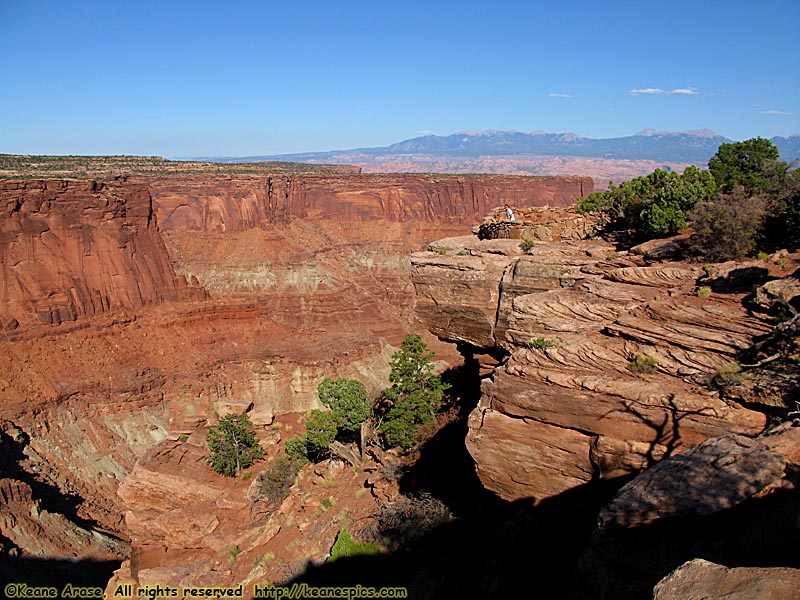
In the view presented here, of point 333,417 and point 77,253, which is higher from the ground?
point 77,253

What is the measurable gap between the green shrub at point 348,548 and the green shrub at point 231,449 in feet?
39.2

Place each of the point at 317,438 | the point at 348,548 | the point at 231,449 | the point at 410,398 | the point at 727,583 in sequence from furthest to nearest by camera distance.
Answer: the point at 231,449
the point at 317,438
the point at 410,398
the point at 348,548
the point at 727,583

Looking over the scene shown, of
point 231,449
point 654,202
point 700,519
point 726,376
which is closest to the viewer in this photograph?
point 700,519

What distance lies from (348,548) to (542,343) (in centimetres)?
743

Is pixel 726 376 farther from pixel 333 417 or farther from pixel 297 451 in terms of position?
pixel 297 451

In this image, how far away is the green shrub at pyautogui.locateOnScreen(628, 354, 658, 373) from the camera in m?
8.61

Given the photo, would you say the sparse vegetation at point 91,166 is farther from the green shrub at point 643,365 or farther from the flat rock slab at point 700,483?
the flat rock slab at point 700,483

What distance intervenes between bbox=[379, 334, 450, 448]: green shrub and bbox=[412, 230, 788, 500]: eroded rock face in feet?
24.3

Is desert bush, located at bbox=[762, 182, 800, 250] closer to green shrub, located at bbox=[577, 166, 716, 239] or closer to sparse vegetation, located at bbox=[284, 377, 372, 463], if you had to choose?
green shrub, located at bbox=[577, 166, 716, 239]

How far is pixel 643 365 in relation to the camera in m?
8.67

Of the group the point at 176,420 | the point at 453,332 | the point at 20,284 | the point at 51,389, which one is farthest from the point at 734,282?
the point at 20,284

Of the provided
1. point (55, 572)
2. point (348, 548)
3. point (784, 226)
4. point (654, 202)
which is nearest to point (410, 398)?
point (348, 548)

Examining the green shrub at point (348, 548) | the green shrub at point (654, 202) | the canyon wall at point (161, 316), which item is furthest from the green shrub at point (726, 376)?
the canyon wall at point (161, 316)

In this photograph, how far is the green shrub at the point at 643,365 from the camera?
861 centimetres
